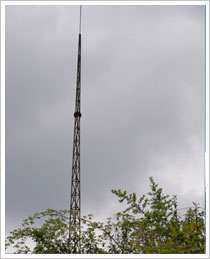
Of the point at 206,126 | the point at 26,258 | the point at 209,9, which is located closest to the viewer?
the point at 26,258

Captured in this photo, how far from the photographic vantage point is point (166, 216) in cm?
621

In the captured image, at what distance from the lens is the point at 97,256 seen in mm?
3867

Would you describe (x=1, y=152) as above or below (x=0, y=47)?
below

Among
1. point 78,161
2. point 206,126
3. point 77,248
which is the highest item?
point 78,161

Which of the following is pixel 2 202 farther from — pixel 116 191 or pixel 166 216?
pixel 166 216

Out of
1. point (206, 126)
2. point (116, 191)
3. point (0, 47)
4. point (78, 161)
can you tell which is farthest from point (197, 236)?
point (78, 161)

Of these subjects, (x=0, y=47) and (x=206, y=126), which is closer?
(x=206, y=126)

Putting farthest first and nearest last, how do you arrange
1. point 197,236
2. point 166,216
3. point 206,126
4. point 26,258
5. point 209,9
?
point 166,216
point 197,236
point 209,9
point 206,126
point 26,258

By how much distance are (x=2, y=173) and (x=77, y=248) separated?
358cm

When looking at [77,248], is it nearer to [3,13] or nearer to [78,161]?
[3,13]

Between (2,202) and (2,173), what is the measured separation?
0.37 meters

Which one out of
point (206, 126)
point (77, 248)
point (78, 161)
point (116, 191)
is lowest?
point (77, 248)

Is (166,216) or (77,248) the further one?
(77,248)

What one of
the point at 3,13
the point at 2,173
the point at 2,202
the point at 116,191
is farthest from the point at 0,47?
the point at 116,191
